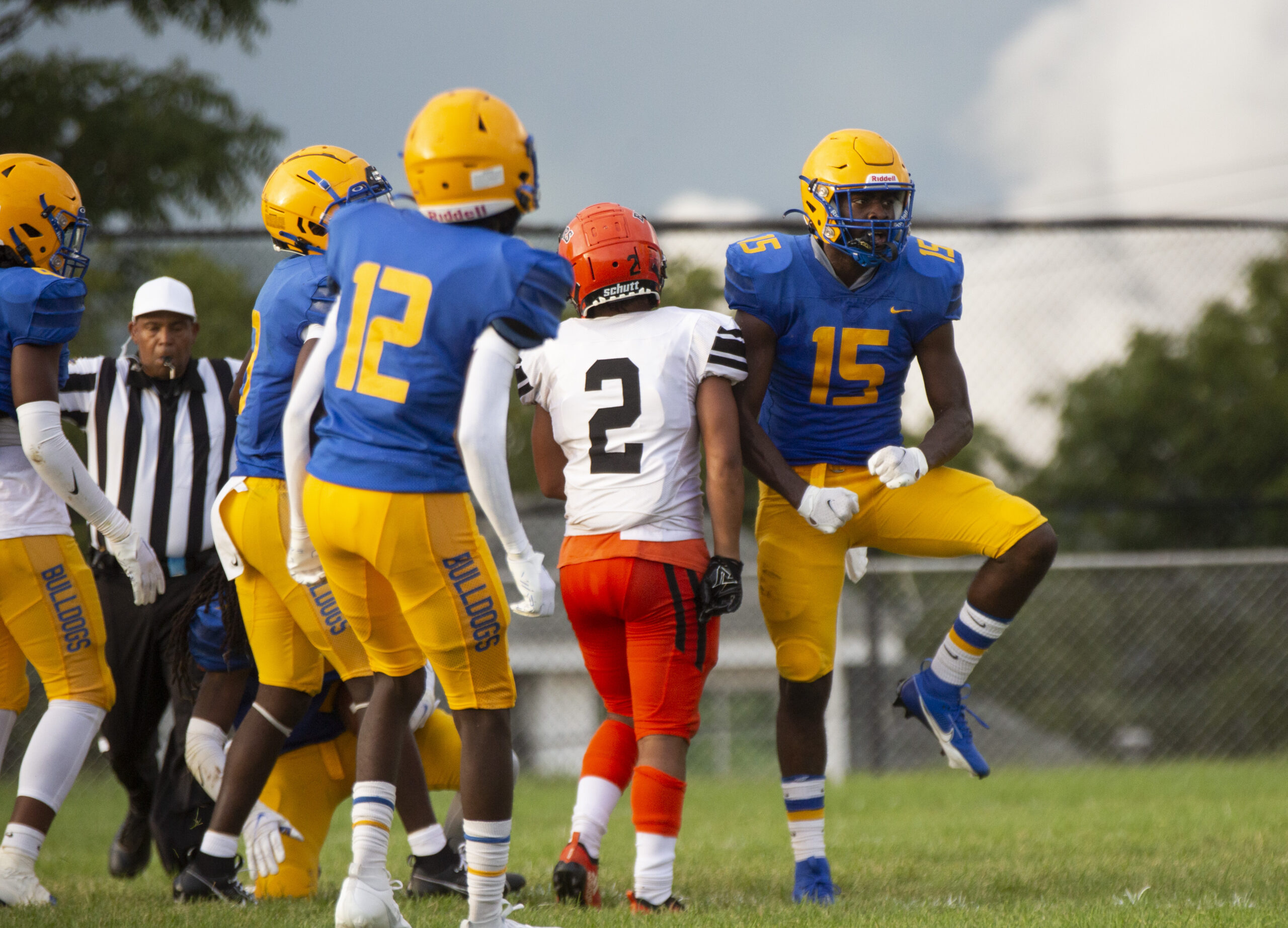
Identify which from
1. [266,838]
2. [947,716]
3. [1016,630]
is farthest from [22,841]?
[1016,630]

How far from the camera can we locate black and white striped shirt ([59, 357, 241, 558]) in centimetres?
465

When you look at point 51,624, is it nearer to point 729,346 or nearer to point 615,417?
point 615,417

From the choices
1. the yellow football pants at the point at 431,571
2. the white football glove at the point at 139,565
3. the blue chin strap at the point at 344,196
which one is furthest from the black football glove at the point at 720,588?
the white football glove at the point at 139,565

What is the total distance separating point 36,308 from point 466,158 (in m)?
1.56

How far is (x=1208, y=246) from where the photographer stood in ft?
29.3

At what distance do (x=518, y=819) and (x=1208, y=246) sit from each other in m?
6.22

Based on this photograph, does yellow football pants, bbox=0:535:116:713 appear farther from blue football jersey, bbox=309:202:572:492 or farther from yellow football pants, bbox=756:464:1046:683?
yellow football pants, bbox=756:464:1046:683

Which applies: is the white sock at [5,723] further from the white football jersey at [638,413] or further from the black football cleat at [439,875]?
the white football jersey at [638,413]

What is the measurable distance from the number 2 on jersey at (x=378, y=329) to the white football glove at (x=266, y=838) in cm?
174

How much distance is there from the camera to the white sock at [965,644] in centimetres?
398

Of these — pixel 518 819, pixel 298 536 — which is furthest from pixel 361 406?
pixel 518 819

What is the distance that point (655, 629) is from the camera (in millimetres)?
3549

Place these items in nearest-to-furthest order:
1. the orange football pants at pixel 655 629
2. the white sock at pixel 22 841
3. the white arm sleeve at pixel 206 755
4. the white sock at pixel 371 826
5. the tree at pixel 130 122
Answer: the white sock at pixel 371 826
the orange football pants at pixel 655 629
the white sock at pixel 22 841
the white arm sleeve at pixel 206 755
the tree at pixel 130 122

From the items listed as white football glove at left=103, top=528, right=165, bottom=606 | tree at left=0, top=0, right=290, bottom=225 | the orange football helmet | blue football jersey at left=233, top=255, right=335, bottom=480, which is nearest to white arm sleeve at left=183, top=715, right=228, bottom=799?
white football glove at left=103, top=528, right=165, bottom=606
